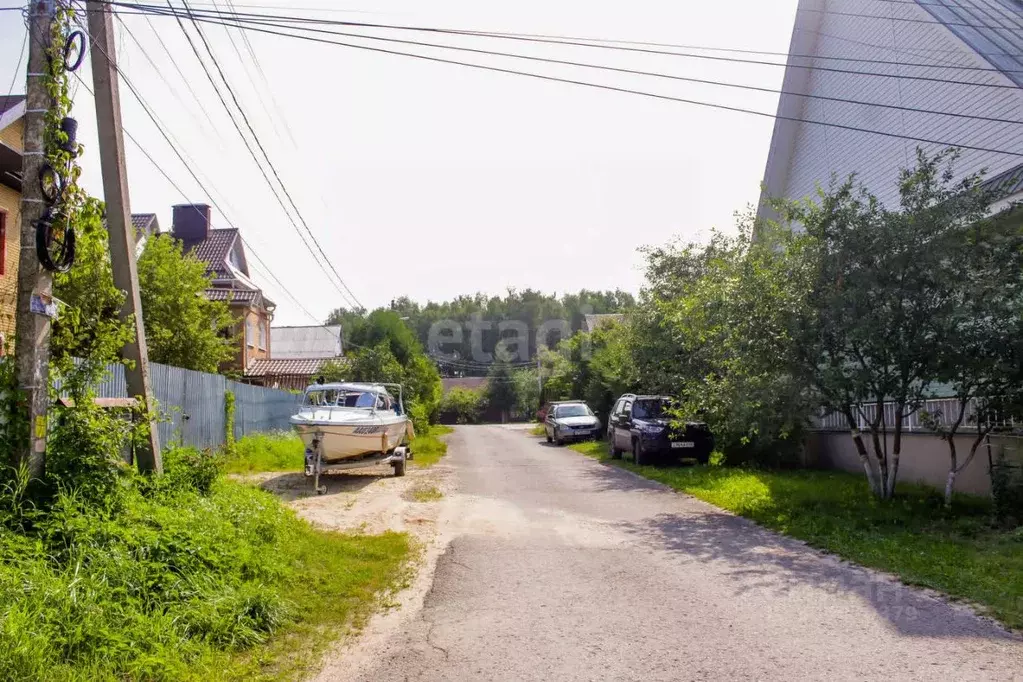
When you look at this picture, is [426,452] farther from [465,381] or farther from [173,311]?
[465,381]

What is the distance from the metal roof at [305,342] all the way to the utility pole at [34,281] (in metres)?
38.3

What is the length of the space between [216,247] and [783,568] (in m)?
30.6

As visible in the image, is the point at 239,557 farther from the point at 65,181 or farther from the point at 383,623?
the point at 65,181

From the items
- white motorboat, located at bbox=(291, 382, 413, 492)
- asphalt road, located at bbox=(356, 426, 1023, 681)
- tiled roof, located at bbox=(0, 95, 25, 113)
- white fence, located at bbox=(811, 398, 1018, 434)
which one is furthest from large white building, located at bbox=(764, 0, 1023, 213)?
tiled roof, located at bbox=(0, 95, 25, 113)

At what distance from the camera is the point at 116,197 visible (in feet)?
26.4

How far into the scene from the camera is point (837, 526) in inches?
382

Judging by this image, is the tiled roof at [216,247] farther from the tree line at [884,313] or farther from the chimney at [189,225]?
the tree line at [884,313]

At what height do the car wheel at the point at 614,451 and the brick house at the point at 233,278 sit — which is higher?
the brick house at the point at 233,278

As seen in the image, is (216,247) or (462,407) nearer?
(216,247)

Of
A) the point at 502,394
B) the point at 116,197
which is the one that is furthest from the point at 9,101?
the point at 502,394

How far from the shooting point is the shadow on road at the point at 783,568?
5734 mm

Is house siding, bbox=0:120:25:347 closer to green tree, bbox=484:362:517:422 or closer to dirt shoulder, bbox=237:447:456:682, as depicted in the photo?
dirt shoulder, bbox=237:447:456:682

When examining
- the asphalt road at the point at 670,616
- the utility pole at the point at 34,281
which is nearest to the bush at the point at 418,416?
the asphalt road at the point at 670,616

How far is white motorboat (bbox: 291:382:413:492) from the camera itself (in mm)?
13914
